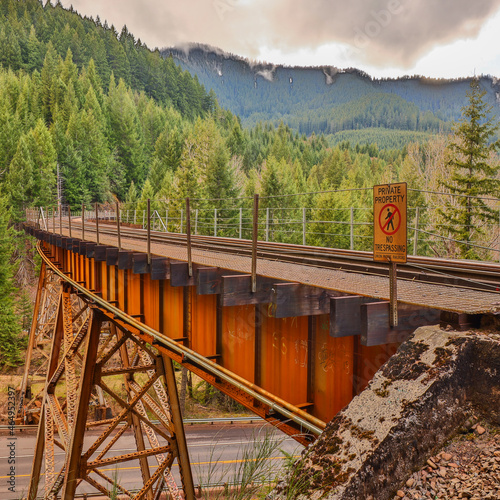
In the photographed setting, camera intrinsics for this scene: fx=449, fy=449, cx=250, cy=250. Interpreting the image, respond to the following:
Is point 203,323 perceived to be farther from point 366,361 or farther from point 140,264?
point 366,361

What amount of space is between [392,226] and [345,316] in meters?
0.74

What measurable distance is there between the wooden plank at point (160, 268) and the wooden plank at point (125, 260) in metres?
0.83

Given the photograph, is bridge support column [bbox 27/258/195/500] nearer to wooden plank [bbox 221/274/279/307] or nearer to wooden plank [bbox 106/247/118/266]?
wooden plank [bbox 106/247/118/266]

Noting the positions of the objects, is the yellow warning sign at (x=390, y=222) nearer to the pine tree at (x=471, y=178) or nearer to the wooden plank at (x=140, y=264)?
the wooden plank at (x=140, y=264)

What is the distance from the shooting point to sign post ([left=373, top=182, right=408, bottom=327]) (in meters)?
2.70

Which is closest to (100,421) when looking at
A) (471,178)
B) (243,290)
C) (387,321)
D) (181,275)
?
(181,275)

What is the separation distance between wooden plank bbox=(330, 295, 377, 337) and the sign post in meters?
0.29

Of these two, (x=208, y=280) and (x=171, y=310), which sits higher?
(x=208, y=280)

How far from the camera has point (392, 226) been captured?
2795 millimetres

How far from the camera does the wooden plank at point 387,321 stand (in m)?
2.87

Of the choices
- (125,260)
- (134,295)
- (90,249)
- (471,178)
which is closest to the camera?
(125,260)

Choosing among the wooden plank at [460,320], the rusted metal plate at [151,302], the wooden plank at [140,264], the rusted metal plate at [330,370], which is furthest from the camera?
the rusted metal plate at [151,302]

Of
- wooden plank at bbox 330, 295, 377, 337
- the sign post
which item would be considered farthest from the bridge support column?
the sign post

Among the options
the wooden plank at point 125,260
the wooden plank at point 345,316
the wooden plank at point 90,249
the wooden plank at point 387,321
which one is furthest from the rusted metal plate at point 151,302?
the wooden plank at point 387,321
